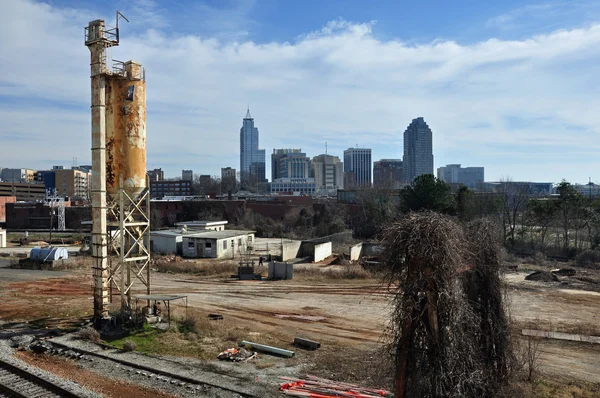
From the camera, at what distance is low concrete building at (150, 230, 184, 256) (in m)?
49.5

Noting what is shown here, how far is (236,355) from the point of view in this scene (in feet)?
56.1

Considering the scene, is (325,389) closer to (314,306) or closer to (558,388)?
(558,388)

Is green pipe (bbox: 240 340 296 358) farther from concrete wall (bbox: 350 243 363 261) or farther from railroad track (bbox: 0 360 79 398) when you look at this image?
concrete wall (bbox: 350 243 363 261)

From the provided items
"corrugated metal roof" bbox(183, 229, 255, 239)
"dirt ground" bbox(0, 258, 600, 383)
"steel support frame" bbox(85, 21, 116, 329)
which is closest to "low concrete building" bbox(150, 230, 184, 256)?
"corrugated metal roof" bbox(183, 229, 255, 239)

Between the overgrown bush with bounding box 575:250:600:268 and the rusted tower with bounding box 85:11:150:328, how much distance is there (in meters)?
39.4

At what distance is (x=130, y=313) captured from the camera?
68.0 feet

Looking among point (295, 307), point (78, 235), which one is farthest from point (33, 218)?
point (295, 307)

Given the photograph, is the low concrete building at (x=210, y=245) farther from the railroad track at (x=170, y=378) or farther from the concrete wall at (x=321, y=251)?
the railroad track at (x=170, y=378)

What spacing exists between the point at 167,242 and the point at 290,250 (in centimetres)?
1349

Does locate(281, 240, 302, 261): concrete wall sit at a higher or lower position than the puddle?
higher

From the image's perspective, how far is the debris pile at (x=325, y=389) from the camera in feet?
43.1

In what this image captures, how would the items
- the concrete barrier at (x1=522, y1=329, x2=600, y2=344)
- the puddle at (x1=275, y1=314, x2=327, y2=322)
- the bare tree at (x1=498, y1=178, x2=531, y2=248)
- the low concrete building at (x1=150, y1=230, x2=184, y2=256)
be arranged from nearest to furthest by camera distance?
the concrete barrier at (x1=522, y1=329, x2=600, y2=344)
the puddle at (x1=275, y1=314, x2=327, y2=322)
the low concrete building at (x1=150, y1=230, x2=184, y2=256)
the bare tree at (x1=498, y1=178, x2=531, y2=248)

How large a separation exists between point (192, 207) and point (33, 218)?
27618 millimetres

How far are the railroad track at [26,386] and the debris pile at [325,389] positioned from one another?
236 inches
